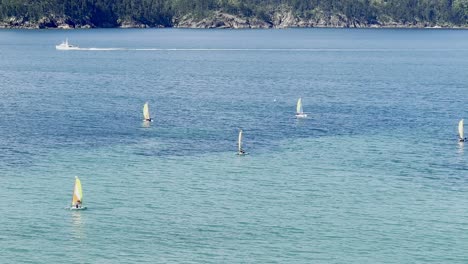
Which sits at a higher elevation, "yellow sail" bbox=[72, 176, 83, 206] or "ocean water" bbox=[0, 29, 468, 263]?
"yellow sail" bbox=[72, 176, 83, 206]

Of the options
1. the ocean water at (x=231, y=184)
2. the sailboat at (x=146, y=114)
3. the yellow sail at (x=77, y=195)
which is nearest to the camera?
the ocean water at (x=231, y=184)

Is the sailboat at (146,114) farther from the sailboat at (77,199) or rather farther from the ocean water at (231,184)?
the sailboat at (77,199)

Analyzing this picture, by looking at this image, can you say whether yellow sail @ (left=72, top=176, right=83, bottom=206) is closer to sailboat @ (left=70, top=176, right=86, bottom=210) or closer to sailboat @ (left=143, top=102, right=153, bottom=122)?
sailboat @ (left=70, top=176, right=86, bottom=210)

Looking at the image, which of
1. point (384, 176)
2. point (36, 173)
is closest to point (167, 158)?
point (36, 173)

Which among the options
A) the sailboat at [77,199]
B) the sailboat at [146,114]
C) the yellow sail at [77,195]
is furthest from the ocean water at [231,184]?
the sailboat at [146,114]

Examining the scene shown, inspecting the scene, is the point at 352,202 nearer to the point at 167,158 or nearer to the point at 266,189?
the point at 266,189

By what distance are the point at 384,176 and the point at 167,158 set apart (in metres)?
23.7

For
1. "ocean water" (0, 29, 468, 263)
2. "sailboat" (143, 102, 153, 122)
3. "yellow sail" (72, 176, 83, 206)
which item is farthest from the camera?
"sailboat" (143, 102, 153, 122)

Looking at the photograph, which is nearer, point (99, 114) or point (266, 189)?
point (266, 189)

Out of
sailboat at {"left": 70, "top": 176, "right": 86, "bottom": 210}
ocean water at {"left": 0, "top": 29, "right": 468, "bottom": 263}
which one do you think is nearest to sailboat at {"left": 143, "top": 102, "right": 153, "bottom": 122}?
ocean water at {"left": 0, "top": 29, "right": 468, "bottom": 263}

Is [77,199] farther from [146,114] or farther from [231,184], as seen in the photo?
[146,114]

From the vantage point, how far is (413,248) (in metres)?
75.1

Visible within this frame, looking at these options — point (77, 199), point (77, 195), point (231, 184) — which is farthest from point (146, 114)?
point (77, 195)

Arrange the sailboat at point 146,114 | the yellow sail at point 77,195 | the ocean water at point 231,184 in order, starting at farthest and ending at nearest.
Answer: the sailboat at point 146,114 → the yellow sail at point 77,195 → the ocean water at point 231,184
